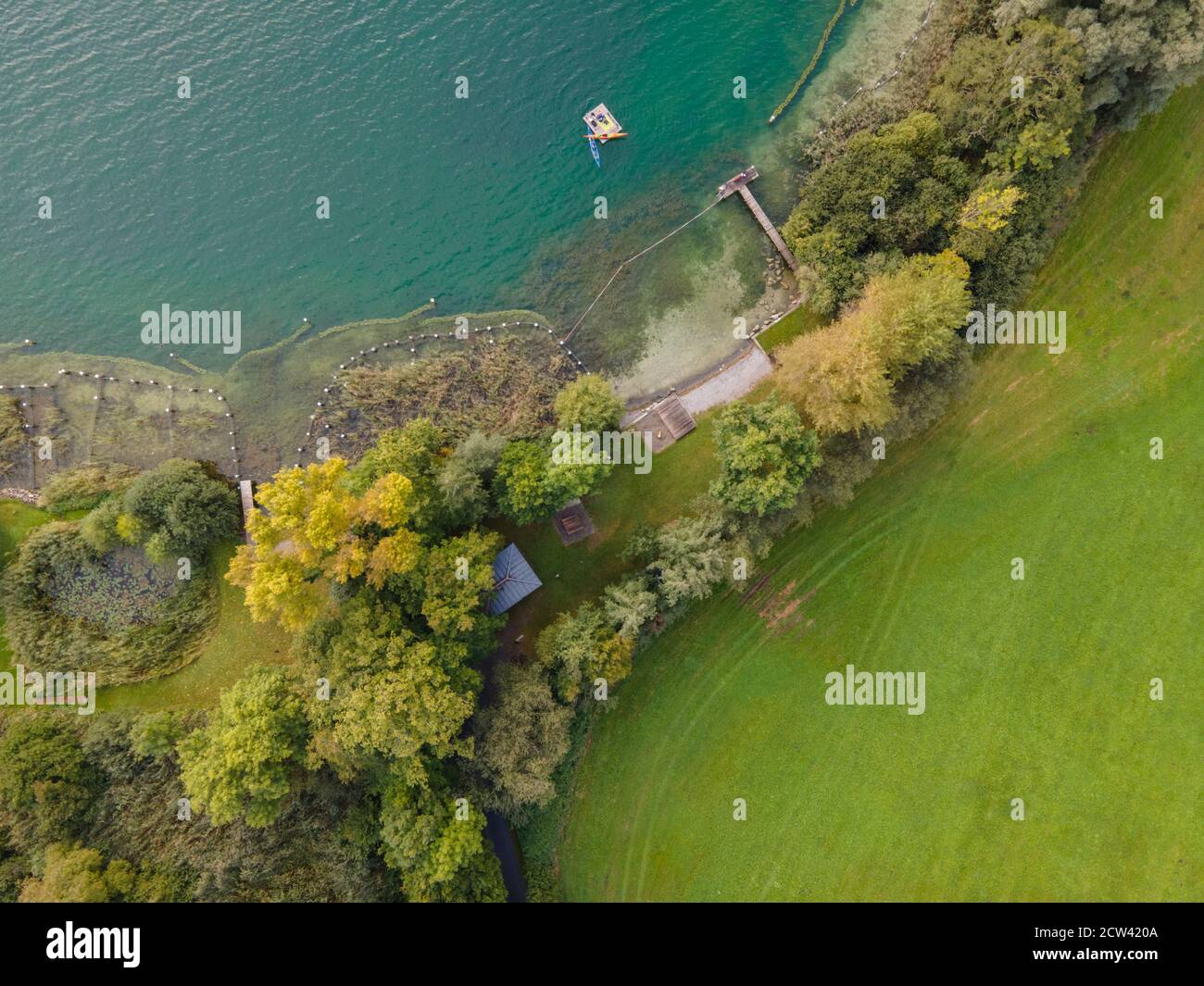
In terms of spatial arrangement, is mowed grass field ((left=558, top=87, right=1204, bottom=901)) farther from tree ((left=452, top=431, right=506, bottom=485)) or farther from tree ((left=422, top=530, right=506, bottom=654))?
tree ((left=452, top=431, right=506, bottom=485))

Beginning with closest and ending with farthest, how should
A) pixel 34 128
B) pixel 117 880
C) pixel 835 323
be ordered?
pixel 117 880 → pixel 835 323 → pixel 34 128

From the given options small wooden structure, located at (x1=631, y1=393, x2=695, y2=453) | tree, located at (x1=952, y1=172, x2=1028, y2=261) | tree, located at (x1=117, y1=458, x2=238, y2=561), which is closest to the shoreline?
small wooden structure, located at (x1=631, y1=393, x2=695, y2=453)

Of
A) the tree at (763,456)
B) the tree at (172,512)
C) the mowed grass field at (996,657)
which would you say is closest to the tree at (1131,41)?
the mowed grass field at (996,657)

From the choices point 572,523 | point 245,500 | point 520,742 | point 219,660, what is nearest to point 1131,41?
point 572,523

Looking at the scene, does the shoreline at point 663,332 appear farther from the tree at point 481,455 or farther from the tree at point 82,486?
the tree at point 481,455

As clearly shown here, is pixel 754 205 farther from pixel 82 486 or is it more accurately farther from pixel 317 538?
pixel 82 486

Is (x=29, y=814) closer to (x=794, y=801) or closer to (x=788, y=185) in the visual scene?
(x=794, y=801)

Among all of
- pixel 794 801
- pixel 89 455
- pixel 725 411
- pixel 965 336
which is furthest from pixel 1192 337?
pixel 89 455
